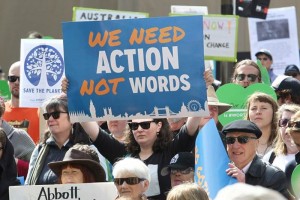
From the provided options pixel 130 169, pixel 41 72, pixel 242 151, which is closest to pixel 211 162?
pixel 242 151

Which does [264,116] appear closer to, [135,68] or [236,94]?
[135,68]

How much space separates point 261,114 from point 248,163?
1566mm

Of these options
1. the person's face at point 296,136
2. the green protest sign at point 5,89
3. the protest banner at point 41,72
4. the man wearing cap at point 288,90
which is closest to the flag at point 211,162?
the person's face at point 296,136

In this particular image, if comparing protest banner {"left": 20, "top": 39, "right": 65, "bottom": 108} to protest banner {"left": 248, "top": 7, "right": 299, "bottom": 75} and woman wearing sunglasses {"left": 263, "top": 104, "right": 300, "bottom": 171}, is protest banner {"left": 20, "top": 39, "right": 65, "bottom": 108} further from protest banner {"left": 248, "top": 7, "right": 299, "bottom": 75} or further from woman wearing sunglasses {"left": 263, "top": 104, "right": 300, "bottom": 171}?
protest banner {"left": 248, "top": 7, "right": 299, "bottom": 75}

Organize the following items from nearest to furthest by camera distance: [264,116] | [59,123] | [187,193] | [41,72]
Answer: [187,193] → [59,123] → [264,116] → [41,72]

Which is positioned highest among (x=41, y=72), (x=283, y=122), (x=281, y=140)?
(x=41, y=72)

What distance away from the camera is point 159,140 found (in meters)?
7.60

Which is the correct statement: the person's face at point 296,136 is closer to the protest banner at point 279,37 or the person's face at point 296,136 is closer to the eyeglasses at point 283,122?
the eyeglasses at point 283,122

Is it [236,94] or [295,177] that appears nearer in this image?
[295,177]

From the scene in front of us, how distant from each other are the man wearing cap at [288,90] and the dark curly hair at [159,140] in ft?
5.55

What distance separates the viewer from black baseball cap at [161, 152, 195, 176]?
7.21m

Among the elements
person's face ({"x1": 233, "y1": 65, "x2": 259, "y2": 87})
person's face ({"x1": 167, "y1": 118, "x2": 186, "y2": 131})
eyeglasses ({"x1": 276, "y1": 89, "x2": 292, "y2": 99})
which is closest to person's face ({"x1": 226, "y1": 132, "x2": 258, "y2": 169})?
person's face ({"x1": 167, "y1": 118, "x2": 186, "y2": 131})

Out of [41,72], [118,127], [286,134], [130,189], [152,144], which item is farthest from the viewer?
[41,72]

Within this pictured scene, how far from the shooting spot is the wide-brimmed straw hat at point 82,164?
6996mm
